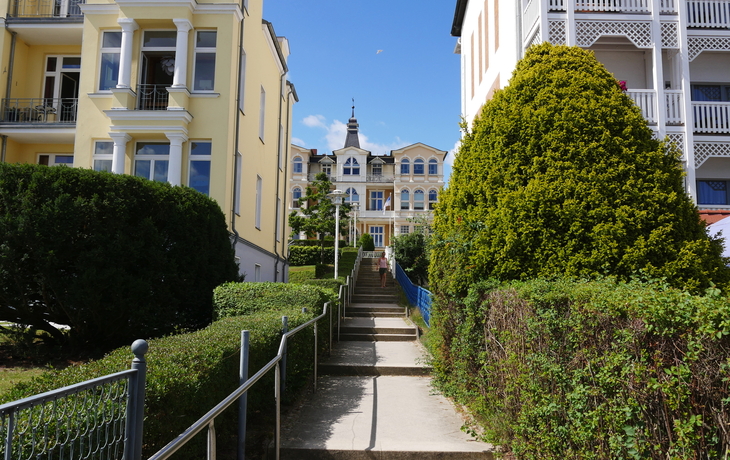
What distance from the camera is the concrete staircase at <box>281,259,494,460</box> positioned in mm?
5805

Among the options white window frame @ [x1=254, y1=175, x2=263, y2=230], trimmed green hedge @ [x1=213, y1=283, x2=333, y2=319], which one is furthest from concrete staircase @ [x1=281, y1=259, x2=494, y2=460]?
white window frame @ [x1=254, y1=175, x2=263, y2=230]

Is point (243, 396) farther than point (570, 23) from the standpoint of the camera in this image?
No

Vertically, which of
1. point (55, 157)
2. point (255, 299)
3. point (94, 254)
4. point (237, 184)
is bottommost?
point (255, 299)

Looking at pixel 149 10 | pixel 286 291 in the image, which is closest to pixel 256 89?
pixel 149 10

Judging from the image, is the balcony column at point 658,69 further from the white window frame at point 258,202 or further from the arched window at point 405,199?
the arched window at point 405,199

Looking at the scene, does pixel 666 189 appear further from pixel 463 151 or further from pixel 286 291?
pixel 286 291

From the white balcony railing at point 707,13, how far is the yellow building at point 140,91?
12.4 meters

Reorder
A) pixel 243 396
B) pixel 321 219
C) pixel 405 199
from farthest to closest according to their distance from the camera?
pixel 405 199, pixel 321 219, pixel 243 396

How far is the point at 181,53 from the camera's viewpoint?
15.1m

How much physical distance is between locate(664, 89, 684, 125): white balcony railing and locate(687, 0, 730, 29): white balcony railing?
2220 mm

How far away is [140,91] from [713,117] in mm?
15579

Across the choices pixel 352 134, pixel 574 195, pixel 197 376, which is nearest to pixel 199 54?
pixel 574 195

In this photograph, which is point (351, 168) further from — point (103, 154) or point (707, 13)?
point (707, 13)

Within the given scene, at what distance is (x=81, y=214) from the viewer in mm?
9016
